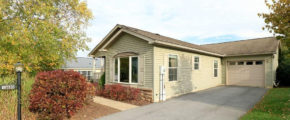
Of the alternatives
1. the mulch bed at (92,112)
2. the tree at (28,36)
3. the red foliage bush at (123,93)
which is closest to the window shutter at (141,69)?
the red foliage bush at (123,93)

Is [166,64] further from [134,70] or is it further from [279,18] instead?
[279,18]

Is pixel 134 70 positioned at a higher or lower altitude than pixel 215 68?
higher

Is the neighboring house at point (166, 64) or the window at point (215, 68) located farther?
the window at point (215, 68)

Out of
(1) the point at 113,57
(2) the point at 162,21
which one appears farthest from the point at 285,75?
(1) the point at 113,57

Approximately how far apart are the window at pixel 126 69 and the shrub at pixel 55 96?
3727 millimetres

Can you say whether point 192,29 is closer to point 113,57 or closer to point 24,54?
point 113,57

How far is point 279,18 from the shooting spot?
6.21 metres

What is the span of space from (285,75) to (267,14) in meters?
9.68

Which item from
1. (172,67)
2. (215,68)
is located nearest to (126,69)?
(172,67)

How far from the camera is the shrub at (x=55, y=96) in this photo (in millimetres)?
4852

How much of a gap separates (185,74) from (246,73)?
715 cm

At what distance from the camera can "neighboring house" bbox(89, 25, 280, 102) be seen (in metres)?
8.02

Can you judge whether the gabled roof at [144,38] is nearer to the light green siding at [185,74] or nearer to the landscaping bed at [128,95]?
the light green siding at [185,74]

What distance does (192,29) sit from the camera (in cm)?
1599
